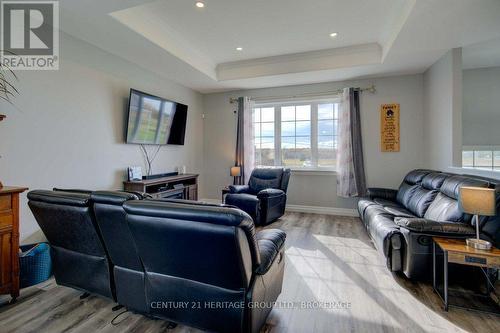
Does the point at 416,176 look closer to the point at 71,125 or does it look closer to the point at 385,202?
the point at 385,202

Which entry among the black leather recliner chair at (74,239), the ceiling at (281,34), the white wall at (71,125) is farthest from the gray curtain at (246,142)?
the black leather recliner chair at (74,239)

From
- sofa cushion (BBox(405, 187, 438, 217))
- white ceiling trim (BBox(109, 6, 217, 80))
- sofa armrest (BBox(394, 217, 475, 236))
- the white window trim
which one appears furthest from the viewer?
the white window trim

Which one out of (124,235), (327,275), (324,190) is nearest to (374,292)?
(327,275)

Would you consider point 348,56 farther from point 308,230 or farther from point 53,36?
point 53,36

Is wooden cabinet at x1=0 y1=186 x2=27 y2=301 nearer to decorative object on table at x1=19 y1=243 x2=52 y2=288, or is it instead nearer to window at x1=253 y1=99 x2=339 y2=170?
decorative object on table at x1=19 y1=243 x2=52 y2=288

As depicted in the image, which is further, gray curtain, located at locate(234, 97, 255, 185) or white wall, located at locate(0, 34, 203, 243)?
gray curtain, located at locate(234, 97, 255, 185)

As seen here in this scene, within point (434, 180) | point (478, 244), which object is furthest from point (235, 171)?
point (478, 244)

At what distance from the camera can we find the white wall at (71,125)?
247 centimetres

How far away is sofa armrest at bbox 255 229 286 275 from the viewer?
57.0 inches

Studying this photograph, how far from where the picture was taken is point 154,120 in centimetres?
406

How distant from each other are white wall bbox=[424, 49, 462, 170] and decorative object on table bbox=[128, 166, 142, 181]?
15.0 ft

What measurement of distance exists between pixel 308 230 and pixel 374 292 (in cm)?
170

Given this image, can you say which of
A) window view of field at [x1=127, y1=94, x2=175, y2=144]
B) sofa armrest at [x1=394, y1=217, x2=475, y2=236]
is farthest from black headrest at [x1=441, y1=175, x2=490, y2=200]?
window view of field at [x1=127, y1=94, x2=175, y2=144]

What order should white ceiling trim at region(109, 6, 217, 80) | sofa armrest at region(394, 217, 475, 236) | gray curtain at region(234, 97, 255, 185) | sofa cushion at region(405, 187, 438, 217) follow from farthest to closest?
gray curtain at region(234, 97, 255, 185) < sofa cushion at region(405, 187, 438, 217) < white ceiling trim at region(109, 6, 217, 80) < sofa armrest at region(394, 217, 475, 236)
